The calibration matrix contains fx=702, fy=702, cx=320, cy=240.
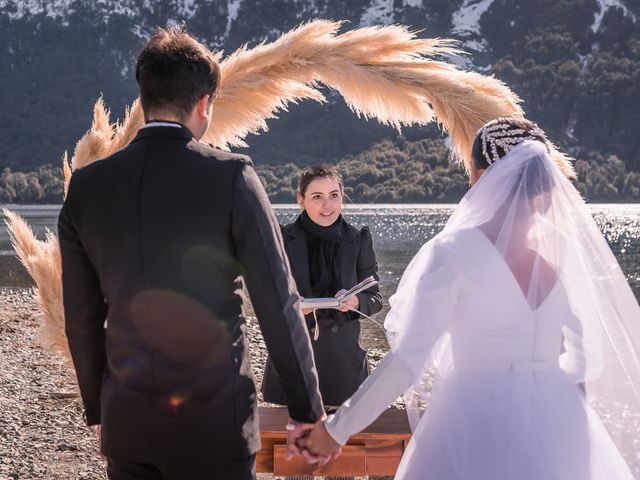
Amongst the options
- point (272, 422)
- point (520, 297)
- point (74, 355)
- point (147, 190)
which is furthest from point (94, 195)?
point (272, 422)

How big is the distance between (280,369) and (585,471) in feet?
4.06

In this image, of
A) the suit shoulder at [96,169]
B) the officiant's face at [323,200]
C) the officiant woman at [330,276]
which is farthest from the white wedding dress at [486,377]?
the officiant's face at [323,200]

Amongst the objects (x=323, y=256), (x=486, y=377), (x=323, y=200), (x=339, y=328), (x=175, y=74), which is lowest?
(x=339, y=328)

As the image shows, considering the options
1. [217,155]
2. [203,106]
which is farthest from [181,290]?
[203,106]

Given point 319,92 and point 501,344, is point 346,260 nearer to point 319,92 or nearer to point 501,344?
point 319,92

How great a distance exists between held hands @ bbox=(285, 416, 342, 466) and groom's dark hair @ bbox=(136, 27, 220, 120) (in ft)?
4.27

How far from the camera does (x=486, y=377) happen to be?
2713mm

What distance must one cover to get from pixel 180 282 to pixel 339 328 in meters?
2.83

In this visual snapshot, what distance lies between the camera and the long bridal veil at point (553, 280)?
2.72 meters

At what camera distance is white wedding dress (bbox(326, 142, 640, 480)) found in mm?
2633

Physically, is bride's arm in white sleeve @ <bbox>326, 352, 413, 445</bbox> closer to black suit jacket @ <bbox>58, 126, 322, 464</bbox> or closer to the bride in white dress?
the bride in white dress

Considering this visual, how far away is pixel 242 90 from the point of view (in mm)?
4297

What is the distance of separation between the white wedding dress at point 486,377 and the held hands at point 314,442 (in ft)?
0.15

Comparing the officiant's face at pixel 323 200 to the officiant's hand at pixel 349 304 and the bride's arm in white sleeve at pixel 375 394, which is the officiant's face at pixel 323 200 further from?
the bride's arm in white sleeve at pixel 375 394
